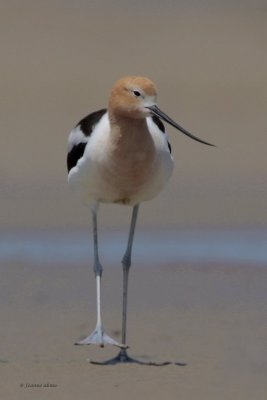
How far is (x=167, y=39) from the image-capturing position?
20.0 m

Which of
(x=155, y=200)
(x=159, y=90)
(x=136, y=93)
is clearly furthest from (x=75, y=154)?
(x=159, y=90)

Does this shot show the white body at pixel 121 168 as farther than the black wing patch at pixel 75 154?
No

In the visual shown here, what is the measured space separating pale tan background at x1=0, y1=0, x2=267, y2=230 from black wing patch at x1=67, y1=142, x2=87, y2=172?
3097mm

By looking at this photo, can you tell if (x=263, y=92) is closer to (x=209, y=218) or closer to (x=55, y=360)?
(x=209, y=218)

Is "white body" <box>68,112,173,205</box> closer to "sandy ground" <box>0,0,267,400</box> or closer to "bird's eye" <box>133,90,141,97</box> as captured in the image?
"bird's eye" <box>133,90,141,97</box>

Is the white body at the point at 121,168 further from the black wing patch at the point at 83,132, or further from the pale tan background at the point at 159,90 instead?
the pale tan background at the point at 159,90

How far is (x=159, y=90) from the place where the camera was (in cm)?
1784

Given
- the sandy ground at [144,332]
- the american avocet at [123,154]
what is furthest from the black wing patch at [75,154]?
the sandy ground at [144,332]

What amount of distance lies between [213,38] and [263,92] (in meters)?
2.42

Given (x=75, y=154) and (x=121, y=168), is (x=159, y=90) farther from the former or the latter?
(x=121, y=168)

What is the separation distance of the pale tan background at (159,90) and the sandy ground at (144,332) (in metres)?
1.89

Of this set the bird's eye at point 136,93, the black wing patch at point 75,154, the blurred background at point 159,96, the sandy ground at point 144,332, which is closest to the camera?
the sandy ground at point 144,332

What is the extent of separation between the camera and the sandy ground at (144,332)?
8.34m

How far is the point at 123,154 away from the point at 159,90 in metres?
9.05
